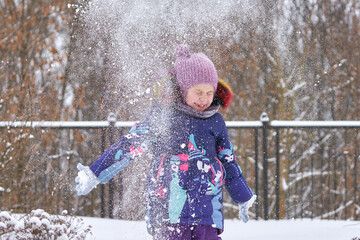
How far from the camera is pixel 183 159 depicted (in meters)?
2.52

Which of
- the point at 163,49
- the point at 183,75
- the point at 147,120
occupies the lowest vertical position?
the point at 147,120

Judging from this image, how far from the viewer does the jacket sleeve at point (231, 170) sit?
271cm

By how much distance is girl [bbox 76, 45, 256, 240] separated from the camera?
2500mm

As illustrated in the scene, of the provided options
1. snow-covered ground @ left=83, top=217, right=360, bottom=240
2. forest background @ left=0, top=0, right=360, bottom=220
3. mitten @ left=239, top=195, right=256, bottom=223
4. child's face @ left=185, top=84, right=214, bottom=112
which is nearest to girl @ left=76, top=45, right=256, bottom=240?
child's face @ left=185, top=84, right=214, bottom=112

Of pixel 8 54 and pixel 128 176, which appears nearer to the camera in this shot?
pixel 128 176

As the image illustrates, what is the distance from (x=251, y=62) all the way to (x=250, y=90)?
574mm

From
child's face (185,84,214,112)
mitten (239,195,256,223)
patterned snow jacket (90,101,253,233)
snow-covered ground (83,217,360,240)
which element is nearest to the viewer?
patterned snow jacket (90,101,253,233)

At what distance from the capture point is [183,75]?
2.69m

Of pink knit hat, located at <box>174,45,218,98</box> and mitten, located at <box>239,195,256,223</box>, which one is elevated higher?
pink knit hat, located at <box>174,45,218,98</box>

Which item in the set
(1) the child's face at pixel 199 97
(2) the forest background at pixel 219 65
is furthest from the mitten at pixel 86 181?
(2) the forest background at pixel 219 65

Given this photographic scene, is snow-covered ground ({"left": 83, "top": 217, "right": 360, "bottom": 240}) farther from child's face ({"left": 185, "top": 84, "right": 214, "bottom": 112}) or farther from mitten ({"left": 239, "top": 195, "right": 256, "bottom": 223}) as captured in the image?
child's face ({"left": 185, "top": 84, "right": 214, "bottom": 112})

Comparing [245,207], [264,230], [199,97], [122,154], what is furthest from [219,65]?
[122,154]

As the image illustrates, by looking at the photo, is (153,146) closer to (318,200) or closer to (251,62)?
(251,62)

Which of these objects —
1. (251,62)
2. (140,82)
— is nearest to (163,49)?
(140,82)
